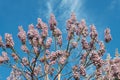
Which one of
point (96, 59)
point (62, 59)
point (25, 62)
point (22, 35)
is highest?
point (22, 35)

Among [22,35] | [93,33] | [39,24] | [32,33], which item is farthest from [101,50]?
[22,35]

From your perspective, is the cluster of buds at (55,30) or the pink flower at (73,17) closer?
the cluster of buds at (55,30)

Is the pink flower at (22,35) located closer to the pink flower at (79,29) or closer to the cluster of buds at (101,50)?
the pink flower at (79,29)

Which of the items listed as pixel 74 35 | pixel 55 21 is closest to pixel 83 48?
pixel 74 35

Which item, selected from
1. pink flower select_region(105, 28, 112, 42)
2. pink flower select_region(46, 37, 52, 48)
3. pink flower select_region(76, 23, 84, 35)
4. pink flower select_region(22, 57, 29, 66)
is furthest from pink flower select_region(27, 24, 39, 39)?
pink flower select_region(105, 28, 112, 42)

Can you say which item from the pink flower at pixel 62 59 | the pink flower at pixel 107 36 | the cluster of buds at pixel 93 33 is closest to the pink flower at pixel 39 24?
the pink flower at pixel 62 59

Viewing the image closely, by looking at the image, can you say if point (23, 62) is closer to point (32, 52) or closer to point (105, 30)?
point (32, 52)

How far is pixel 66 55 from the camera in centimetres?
1121

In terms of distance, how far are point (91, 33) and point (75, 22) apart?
86 centimetres

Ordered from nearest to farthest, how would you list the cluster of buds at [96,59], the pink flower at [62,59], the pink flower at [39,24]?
the cluster of buds at [96,59] < the pink flower at [62,59] < the pink flower at [39,24]

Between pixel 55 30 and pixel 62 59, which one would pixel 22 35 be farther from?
pixel 62 59

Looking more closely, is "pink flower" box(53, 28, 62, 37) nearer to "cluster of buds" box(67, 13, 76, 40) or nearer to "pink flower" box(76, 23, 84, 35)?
"cluster of buds" box(67, 13, 76, 40)

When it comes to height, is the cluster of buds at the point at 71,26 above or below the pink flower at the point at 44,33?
above

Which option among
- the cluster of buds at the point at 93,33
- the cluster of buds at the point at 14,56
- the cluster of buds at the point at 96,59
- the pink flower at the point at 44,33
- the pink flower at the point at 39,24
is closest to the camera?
the cluster of buds at the point at 96,59
